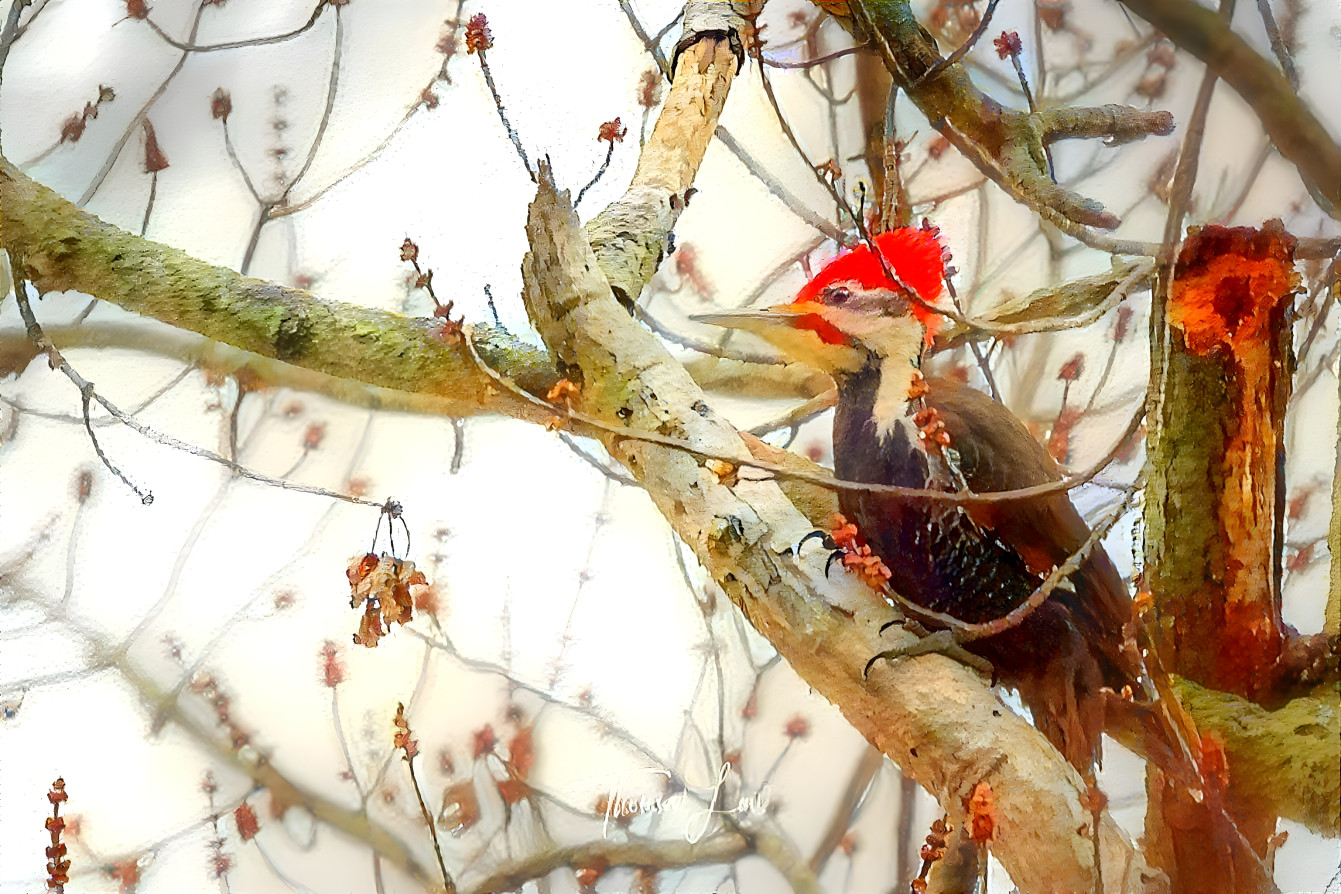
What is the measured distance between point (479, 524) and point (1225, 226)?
719 mm

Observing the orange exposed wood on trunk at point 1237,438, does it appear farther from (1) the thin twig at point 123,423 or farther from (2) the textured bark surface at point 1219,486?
(1) the thin twig at point 123,423

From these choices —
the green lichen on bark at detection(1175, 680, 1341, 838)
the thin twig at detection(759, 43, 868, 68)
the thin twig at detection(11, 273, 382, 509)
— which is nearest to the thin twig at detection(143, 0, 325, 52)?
the thin twig at detection(11, 273, 382, 509)

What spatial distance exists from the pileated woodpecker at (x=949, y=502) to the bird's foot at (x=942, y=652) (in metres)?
0.01

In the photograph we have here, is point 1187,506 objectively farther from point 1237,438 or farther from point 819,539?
point 819,539

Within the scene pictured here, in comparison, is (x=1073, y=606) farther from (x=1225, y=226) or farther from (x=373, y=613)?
(x=373, y=613)

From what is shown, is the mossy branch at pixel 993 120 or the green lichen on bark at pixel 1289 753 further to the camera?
the mossy branch at pixel 993 120

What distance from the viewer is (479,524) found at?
0.94 metres

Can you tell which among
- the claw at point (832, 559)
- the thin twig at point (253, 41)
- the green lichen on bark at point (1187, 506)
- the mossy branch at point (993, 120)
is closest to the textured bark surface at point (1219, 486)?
the green lichen on bark at point (1187, 506)

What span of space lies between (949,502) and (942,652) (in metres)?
0.13

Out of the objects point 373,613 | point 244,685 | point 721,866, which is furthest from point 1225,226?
point 244,685

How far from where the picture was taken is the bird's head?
87cm

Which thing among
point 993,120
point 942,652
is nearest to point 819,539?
point 942,652

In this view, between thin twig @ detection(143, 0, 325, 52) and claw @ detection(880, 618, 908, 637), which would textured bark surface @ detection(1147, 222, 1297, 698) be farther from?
thin twig @ detection(143, 0, 325, 52)

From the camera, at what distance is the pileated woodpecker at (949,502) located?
788mm
